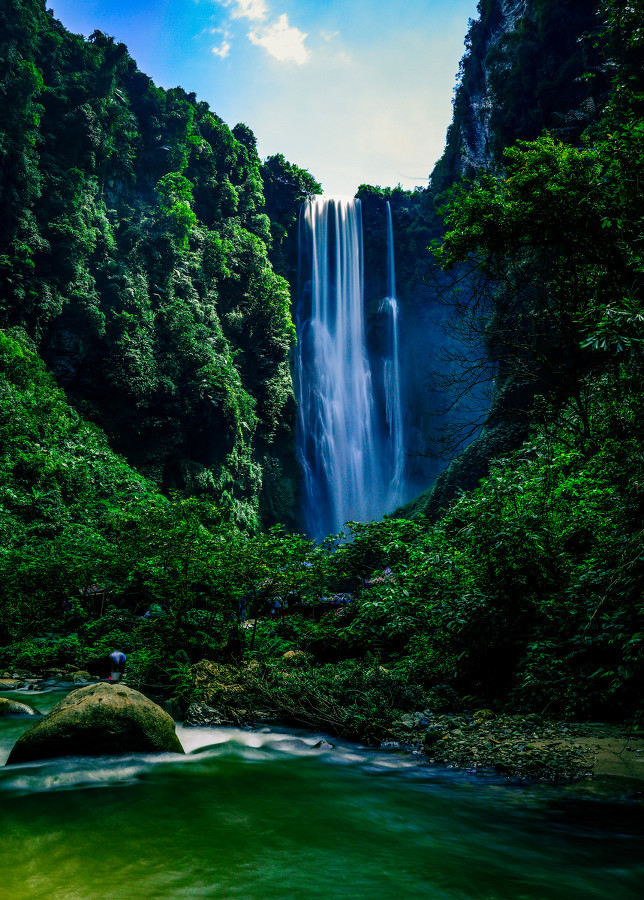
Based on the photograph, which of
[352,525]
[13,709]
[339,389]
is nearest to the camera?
[13,709]

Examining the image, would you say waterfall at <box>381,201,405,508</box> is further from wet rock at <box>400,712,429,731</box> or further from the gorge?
wet rock at <box>400,712,429,731</box>

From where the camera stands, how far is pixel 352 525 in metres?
8.15

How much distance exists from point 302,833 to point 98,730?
2.31 meters

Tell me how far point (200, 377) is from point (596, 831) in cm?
2316

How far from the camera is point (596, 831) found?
134 inches

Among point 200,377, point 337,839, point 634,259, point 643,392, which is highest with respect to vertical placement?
point 200,377

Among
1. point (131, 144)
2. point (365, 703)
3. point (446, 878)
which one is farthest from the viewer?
point (131, 144)

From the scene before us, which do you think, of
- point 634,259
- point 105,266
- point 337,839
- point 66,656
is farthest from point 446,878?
point 105,266

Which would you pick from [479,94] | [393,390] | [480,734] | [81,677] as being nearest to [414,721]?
[480,734]

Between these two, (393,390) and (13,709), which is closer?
(13,709)

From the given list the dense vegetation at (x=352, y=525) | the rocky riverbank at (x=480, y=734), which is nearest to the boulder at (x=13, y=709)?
the dense vegetation at (x=352, y=525)

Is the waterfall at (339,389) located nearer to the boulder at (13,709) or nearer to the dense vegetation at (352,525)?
the dense vegetation at (352,525)

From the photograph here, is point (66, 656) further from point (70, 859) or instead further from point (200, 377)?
point (200, 377)

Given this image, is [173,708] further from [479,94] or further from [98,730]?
[479,94]
